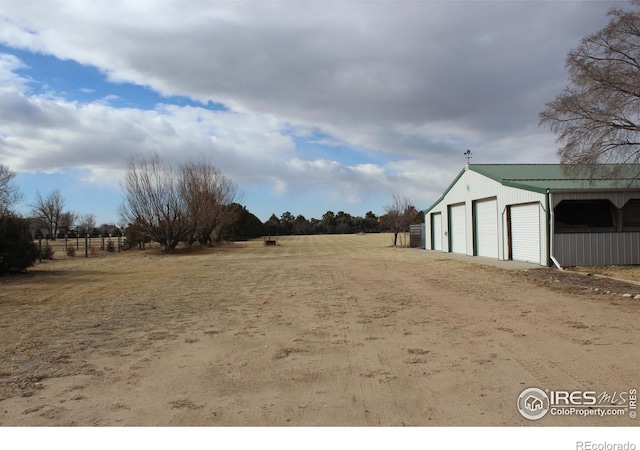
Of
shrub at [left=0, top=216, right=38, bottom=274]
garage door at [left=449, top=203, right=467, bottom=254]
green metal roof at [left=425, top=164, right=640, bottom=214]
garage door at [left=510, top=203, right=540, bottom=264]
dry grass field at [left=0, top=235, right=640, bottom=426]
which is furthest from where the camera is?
garage door at [left=449, top=203, right=467, bottom=254]

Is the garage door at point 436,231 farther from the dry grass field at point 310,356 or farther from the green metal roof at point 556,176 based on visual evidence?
the dry grass field at point 310,356

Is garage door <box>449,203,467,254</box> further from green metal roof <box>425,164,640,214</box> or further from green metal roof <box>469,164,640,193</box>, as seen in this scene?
green metal roof <box>469,164,640,193</box>

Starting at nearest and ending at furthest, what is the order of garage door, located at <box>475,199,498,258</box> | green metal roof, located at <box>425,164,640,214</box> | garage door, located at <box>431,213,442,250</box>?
green metal roof, located at <box>425,164,640,214</box> < garage door, located at <box>475,199,498,258</box> < garage door, located at <box>431,213,442,250</box>

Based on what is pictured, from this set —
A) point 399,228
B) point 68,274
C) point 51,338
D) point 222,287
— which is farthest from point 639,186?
point 399,228

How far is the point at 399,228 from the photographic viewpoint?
4272cm

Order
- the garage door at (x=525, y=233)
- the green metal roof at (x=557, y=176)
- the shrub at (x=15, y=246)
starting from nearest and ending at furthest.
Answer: the green metal roof at (x=557, y=176) → the shrub at (x=15, y=246) → the garage door at (x=525, y=233)

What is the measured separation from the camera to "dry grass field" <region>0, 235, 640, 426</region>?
13.8 ft

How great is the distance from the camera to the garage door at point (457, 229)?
27.1 metres

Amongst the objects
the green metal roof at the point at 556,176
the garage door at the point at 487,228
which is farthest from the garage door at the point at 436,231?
the green metal roof at the point at 556,176

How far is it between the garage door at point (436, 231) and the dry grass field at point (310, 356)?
19997 mm

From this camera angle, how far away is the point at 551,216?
693 inches

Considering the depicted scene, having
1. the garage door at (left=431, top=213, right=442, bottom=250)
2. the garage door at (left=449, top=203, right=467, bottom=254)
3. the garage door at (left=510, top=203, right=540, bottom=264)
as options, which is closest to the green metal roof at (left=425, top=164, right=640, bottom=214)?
the garage door at (left=510, top=203, right=540, bottom=264)

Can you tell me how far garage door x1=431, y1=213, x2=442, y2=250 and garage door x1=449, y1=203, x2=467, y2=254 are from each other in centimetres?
231

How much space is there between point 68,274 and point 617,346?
18.6 meters
